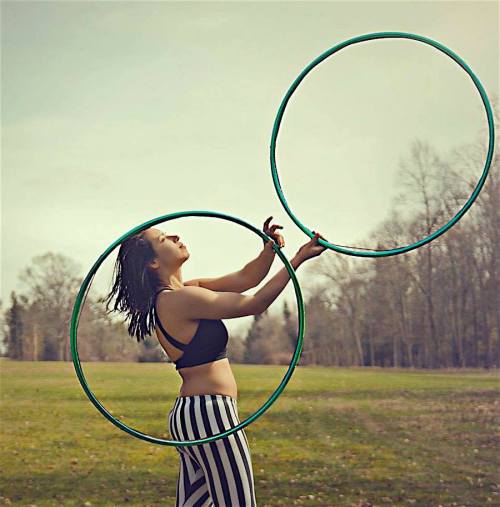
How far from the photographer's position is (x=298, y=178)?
3.74 metres

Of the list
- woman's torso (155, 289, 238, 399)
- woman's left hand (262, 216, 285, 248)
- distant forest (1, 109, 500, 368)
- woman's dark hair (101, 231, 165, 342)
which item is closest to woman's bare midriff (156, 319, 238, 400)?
woman's torso (155, 289, 238, 399)

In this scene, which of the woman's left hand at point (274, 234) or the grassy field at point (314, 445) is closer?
the woman's left hand at point (274, 234)

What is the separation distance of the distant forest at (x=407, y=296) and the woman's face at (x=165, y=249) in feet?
7.48

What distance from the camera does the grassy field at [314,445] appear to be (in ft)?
21.3

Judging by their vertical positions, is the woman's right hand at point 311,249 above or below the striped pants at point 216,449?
above

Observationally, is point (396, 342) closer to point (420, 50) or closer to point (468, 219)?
point (468, 219)

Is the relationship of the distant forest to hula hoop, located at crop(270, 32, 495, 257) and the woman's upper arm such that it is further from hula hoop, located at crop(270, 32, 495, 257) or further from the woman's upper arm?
the woman's upper arm

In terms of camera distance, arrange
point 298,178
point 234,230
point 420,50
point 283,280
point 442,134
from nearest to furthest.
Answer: point 283,280 → point 234,230 → point 298,178 → point 420,50 → point 442,134

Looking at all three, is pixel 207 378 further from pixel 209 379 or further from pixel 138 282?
pixel 138 282

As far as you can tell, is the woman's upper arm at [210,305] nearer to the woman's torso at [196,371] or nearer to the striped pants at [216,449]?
the woman's torso at [196,371]

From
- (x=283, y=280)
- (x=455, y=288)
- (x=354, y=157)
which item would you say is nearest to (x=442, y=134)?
(x=354, y=157)

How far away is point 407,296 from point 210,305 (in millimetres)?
4429

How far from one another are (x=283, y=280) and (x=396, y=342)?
4512 millimetres

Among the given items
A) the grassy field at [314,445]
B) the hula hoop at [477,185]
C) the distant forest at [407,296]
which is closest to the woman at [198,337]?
the hula hoop at [477,185]
